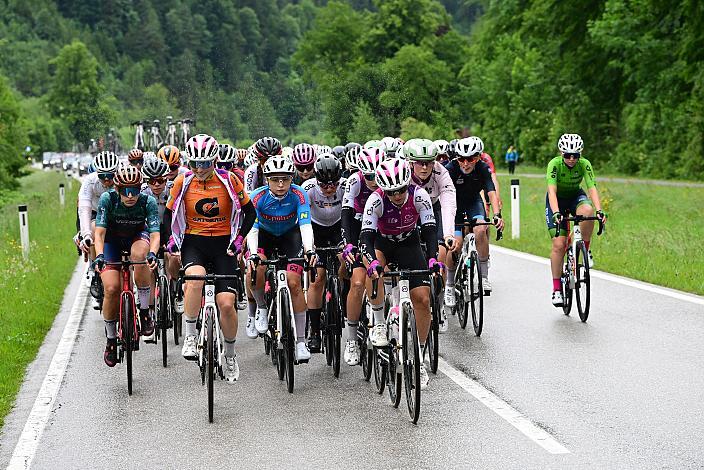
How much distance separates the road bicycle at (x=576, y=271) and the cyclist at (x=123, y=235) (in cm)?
454

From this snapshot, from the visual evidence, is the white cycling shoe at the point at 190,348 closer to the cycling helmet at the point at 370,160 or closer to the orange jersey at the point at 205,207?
the orange jersey at the point at 205,207

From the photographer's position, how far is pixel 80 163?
99312mm

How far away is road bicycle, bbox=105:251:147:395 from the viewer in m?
9.18

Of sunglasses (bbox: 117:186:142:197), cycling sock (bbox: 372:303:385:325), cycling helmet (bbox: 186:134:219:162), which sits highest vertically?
cycling helmet (bbox: 186:134:219:162)

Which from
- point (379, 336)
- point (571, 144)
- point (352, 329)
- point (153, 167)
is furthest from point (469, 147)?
point (379, 336)

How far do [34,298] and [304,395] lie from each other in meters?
7.58

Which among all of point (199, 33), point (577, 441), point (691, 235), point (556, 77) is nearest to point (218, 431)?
point (577, 441)

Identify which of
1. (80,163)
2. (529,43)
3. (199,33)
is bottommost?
(80,163)

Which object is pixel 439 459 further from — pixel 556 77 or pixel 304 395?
pixel 556 77

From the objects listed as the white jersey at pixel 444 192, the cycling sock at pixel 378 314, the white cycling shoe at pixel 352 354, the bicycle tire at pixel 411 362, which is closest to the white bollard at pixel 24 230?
the white jersey at pixel 444 192

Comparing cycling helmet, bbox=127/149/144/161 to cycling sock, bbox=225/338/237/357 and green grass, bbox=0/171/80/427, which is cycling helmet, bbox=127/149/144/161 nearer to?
green grass, bbox=0/171/80/427

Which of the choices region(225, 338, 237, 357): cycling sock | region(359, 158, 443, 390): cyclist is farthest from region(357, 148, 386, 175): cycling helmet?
region(225, 338, 237, 357): cycling sock

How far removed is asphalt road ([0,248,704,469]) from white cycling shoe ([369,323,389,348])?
0.48 meters

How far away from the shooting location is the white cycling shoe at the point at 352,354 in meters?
9.09
